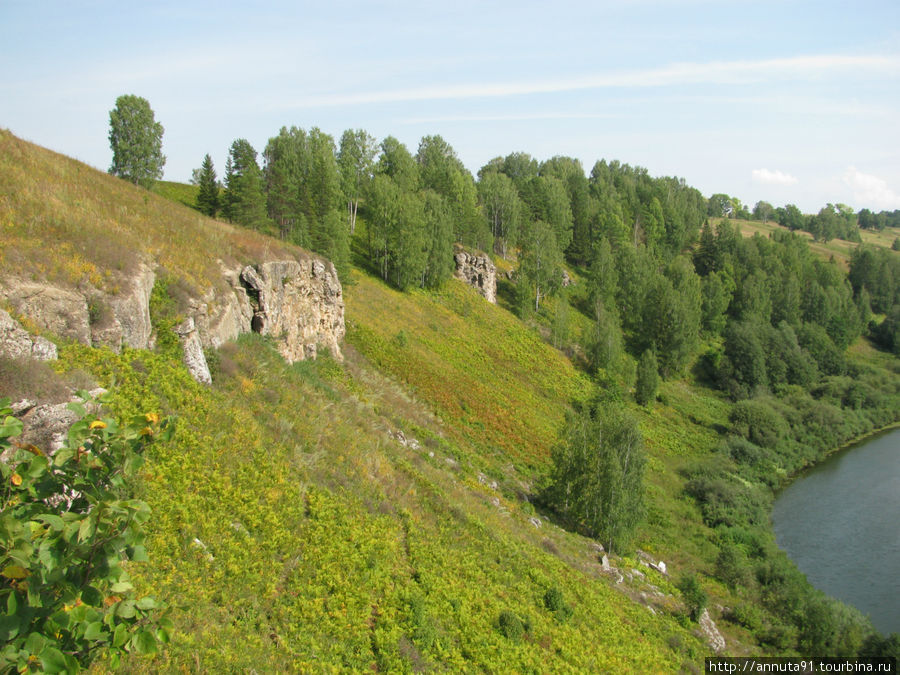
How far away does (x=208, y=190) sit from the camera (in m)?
50.1

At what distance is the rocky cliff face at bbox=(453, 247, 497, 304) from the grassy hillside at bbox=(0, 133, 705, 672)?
38065 millimetres

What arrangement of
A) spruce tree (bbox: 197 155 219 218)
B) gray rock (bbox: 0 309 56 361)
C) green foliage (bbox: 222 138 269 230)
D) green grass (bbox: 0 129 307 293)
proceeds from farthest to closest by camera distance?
spruce tree (bbox: 197 155 219 218) → green foliage (bbox: 222 138 269 230) → green grass (bbox: 0 129 307 293) → gray rock (bbox: 0 309 56 361)

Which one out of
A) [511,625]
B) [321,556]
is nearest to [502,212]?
[511,625]

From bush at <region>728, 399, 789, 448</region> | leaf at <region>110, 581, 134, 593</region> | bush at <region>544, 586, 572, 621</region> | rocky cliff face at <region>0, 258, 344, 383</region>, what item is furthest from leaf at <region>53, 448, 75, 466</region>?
bush at <region>728, 399, 789, 448</region>

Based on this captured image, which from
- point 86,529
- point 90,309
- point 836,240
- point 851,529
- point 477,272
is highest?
point 836,240

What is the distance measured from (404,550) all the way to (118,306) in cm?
1046

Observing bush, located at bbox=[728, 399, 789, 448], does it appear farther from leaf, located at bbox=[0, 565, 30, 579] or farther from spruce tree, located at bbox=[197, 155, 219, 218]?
leaf, located at bbox=[0, 565, 30, 579]

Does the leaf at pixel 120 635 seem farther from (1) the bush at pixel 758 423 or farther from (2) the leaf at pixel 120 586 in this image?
(1) the bush at pixel 758 423

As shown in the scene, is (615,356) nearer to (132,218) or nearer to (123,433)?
(132,218)

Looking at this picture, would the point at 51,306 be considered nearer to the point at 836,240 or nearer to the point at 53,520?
the point at 53,520

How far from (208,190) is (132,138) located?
529 inches

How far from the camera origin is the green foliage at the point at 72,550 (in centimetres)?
364

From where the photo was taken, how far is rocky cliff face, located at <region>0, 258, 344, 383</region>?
12992mm

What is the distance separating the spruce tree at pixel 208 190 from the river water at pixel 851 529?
178 ft
